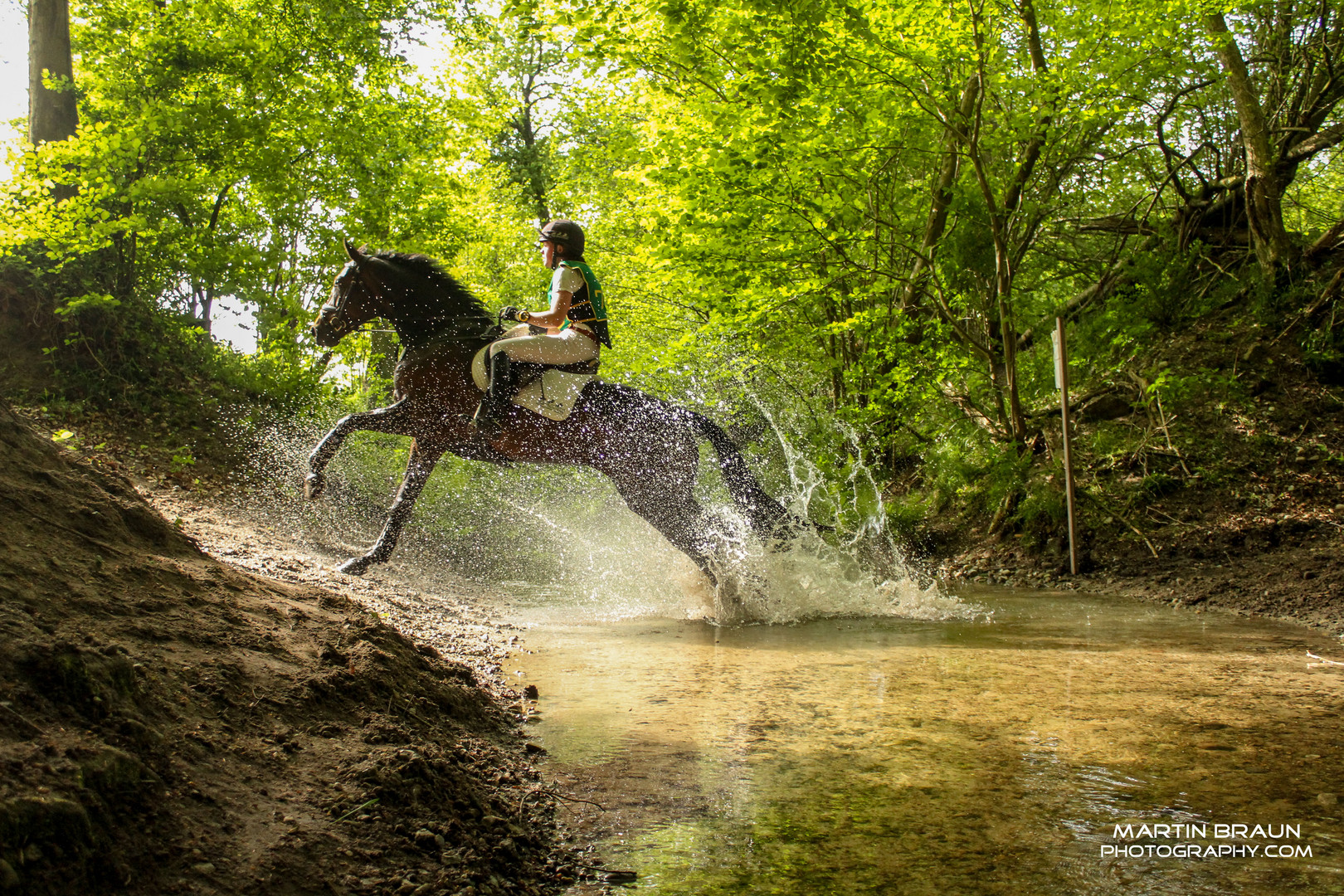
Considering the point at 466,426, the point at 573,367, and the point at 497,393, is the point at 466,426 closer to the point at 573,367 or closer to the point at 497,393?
the point at 497,393

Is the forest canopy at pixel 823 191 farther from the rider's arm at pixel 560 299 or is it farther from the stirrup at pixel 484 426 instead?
the stirrup at pixel 484 426

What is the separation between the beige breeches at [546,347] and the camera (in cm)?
637

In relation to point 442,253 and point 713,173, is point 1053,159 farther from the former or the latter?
point 442,253

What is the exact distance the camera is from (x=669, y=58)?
9836mm

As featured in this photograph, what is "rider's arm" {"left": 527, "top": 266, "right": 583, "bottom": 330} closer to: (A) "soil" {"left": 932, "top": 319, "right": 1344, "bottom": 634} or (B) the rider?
(B) the rider

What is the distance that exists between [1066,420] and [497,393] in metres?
5.78

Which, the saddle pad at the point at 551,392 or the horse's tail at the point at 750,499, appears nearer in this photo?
the saddle pad at the point at 551,392

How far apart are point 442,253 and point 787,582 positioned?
27.5ft

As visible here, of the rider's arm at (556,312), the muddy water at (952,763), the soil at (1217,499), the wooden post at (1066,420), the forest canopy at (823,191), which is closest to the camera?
the muddy water at (952,763)

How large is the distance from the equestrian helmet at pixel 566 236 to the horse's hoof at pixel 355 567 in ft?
9.74

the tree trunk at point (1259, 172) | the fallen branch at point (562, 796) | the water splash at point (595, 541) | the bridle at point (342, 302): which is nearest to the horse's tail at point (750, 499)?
the water splash at point (595, 541)

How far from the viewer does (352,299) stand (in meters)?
6.91

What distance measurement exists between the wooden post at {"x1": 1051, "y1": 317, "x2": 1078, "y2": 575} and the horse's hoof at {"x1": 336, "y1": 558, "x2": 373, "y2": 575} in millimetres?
6757

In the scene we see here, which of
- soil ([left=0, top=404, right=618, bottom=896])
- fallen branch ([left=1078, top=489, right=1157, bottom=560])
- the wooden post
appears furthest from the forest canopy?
soil ([left=0, top=404, right=618, bottom=896])
